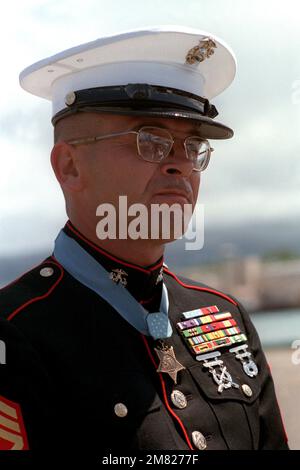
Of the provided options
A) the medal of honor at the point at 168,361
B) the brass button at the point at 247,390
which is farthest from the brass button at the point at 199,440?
the brass button at the point at 247,390

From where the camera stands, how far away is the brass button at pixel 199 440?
7.86 ft

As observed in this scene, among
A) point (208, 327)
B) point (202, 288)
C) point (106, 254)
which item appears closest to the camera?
point (106, 254)

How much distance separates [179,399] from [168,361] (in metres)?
0.14

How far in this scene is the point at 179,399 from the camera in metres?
2.47

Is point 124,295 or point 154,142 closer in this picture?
point 154,142

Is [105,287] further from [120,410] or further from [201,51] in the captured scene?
[201,51]

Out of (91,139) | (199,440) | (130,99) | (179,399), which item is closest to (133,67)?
(130,99)

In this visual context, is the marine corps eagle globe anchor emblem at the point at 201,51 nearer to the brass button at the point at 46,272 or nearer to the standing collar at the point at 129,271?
the standing collar at the point at 129,271

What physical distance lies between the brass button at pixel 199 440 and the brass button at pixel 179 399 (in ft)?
0.31

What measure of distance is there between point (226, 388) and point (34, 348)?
0.70m

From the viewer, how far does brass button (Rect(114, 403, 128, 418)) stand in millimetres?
2307

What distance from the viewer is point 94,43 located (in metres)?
2.52

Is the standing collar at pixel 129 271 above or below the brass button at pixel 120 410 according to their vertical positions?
above
